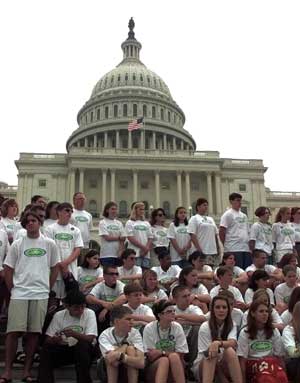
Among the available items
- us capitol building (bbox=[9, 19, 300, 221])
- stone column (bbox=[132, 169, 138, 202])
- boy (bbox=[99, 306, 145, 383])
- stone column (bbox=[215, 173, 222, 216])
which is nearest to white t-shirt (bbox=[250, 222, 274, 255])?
boy (bbox=[99, 306, 145, 383])

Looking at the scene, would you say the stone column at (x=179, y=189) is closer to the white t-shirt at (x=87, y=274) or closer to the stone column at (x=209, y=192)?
the stone column at (x=209, y=192)

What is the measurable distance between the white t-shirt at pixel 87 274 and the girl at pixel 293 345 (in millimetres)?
3533

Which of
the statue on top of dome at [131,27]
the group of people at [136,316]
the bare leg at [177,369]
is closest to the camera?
the bare leg at [177,369]

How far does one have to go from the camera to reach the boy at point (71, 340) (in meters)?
6.86

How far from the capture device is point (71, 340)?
7.20 metres

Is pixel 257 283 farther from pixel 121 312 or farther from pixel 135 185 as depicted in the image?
pixel 135 185

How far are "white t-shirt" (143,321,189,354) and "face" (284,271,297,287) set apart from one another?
2591 millimetres

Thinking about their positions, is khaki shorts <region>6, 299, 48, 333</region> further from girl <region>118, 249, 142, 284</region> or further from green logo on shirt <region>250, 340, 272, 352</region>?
green logo on shirt <region>250, 340, 272, 352</region>

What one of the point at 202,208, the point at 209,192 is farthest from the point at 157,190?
the point at 202,208

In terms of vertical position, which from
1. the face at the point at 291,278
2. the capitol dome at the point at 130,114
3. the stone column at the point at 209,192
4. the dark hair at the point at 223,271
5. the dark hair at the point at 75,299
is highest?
the capitol dome at the point at 130,114

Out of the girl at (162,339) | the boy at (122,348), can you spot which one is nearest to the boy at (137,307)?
the girl at (162,339)

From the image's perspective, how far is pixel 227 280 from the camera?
869 centimetres

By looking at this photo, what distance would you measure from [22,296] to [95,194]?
5559cm

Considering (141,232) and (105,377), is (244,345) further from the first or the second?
(141,232)
